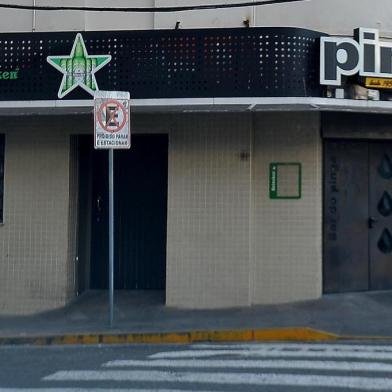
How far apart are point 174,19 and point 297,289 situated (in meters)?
4.58

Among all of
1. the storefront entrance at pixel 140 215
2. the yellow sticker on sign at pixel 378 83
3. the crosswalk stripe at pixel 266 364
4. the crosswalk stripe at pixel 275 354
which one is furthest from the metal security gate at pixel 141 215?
the crosswalk stripe at pixel 266 364

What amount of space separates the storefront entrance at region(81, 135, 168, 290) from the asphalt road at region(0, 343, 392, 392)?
10.5ft

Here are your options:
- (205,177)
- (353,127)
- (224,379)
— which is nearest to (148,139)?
(205,177)

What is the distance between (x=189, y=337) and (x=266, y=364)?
2023 mm

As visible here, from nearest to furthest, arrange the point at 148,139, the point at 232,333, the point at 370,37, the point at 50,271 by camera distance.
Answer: the point at 232,333
the point at 370,37
the point at 50,271
the point at 148,139

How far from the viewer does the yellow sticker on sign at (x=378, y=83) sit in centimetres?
1115

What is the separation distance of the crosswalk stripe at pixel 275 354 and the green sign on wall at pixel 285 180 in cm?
333

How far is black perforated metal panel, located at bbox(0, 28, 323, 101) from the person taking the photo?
1092cm

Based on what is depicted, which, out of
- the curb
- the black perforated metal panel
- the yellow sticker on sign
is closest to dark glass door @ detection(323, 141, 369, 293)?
the yellow sticker on sign

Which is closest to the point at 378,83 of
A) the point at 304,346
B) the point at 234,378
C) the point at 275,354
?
the point at 304,346

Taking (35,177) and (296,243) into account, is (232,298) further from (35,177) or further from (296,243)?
(35,177)

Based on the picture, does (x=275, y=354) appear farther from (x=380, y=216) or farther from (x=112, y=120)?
(x=380, y=216)

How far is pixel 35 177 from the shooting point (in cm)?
1205

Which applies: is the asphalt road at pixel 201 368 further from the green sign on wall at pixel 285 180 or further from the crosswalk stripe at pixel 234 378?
the green sign on wall at pixel 285 180
